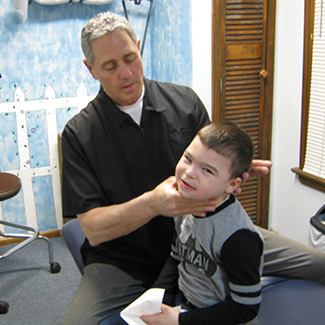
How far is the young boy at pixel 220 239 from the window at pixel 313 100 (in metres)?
1.43

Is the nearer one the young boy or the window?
the young boy

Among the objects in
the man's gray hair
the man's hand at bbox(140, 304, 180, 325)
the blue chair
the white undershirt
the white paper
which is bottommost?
the blue chair

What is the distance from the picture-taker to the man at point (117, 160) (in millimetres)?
1395

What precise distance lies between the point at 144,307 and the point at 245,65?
197 centimetres

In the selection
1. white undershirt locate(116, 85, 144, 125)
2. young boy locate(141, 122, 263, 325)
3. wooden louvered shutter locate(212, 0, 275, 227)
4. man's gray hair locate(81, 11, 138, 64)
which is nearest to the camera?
young boy locate(141, 122, 263, 325)

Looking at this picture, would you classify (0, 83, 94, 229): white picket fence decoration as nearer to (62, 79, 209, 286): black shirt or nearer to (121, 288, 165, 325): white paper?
(62, 79, 209, 286): black shirt

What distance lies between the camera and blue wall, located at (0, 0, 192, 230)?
271 centimetres

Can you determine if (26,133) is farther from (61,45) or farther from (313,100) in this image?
(313,100)

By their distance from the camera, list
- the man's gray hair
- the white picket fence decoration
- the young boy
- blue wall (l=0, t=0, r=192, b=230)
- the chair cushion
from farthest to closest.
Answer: the white picket fence decoration
blue wall (l=0, t=0, r=192, b=230)
the man's gray hair
the chair cushion
the young boy

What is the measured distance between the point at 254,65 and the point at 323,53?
52 cm

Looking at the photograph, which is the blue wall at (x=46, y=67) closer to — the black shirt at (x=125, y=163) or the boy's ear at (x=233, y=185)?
the black shirt at (x=125, y=163)

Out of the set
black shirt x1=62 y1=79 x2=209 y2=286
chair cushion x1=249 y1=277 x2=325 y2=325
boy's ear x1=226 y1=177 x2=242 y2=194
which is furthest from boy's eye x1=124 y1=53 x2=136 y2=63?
chair cushion x1=249 y1=277 x2=325 y2=325

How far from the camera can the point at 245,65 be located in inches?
106

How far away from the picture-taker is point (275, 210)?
9.77ft
